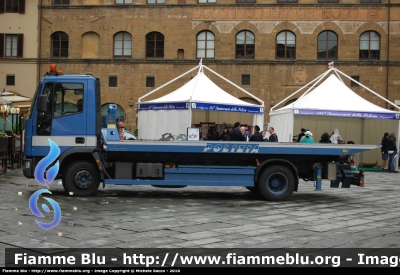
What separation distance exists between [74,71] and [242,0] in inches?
433

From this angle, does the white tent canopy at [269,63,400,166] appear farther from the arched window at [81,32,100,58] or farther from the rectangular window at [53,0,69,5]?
the rectangular window at [53,0,69,5]

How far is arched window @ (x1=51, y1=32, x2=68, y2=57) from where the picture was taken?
39828 mm

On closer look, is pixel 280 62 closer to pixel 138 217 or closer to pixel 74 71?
pixel 74 71

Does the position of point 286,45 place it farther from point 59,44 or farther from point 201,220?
point 201,220

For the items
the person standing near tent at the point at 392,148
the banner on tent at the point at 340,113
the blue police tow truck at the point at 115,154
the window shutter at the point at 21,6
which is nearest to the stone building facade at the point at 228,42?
the window shutter at the point at 21,6

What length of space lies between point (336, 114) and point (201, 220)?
606 inches

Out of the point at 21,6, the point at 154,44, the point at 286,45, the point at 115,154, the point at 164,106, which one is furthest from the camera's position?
the point at 21,6

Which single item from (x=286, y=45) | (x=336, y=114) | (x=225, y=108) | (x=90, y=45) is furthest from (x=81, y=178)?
(x=90, y=45)

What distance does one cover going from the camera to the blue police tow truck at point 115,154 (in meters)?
14.1

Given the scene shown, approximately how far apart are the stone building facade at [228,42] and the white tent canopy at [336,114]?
9712 millimetres

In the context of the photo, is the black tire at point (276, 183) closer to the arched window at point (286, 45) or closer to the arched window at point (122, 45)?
the arched window at point (286, 45)

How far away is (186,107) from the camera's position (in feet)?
79.6

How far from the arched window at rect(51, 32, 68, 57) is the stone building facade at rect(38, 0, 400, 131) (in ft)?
0.20

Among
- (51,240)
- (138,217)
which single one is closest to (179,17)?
(138,217)
